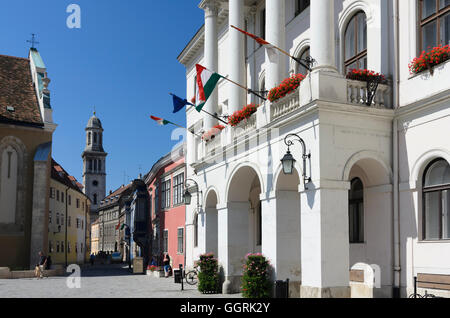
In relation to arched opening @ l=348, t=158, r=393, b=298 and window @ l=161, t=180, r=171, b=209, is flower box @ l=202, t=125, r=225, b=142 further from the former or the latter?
window @ l=161, t=180, r=171, b=209

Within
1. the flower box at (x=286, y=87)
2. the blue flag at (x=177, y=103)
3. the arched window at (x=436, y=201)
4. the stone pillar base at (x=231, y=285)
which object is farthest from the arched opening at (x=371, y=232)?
the blue flag at (x=177, y=103)

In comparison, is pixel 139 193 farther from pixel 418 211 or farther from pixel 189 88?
pixel 418 211

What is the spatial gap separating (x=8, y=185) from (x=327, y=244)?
29.4 meters

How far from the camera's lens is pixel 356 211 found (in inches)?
672

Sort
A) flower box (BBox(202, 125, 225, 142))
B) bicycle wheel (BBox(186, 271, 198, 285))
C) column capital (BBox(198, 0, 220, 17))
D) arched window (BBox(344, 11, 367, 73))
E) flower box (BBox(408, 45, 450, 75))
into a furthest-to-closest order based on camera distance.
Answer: bicycle wheel (BBox(186, 271, 198, 285)) < column capital (BBox(198, 0, 220, 17)) < flower box (BBox(202, 125, 225, 142)) < arched window (BBox(344, 11, 367, 73)) < flower box (BBox(408, 45, 450, 75))

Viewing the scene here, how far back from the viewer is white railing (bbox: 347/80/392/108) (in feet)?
50.7

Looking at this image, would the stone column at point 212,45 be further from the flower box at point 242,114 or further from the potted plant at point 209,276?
the potted plant at point 209,276

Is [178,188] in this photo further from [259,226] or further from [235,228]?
[235,228]

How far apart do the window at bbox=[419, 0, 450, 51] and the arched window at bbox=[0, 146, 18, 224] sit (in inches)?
1218

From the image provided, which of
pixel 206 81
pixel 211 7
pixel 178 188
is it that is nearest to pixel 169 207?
pixel 178 188

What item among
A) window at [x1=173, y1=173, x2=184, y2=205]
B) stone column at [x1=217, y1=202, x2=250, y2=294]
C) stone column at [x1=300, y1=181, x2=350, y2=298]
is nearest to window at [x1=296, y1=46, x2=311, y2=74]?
stone column at [x1=217, y1=202, x2=250, y2=294]

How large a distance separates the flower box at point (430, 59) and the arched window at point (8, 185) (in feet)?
101
